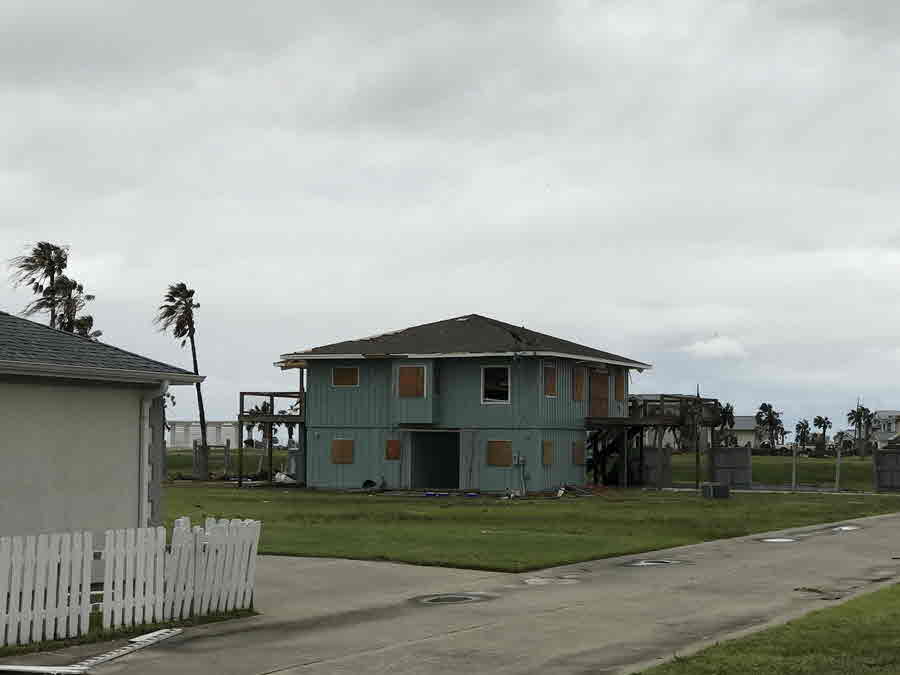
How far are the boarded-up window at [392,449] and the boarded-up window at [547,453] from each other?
6.08m

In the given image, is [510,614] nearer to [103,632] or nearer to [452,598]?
[452,598]

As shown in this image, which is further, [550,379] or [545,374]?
[550,379]

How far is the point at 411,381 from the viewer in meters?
48.2

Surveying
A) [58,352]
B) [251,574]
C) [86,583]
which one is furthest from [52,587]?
[58,352]

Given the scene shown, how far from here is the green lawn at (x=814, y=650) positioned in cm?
1033

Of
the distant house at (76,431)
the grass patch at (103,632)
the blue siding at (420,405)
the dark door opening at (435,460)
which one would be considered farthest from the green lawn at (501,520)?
the grass patch at (103,632)

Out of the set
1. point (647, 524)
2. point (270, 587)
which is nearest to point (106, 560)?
point (270, 587)

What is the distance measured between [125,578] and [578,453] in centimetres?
3771

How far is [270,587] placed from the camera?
16625 mm

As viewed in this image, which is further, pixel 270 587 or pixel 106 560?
pixel 270 587

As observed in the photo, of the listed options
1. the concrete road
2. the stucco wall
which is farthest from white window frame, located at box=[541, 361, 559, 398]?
the stucco wall

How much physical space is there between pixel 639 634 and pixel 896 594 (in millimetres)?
4705

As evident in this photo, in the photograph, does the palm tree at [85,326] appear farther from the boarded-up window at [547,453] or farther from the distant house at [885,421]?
the distant house at [885,421]

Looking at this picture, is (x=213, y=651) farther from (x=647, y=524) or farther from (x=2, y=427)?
(x=647, y=524)
